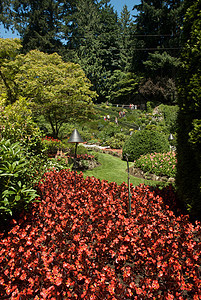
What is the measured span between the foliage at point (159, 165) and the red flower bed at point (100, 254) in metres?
2.87

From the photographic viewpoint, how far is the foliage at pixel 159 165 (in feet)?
21.1

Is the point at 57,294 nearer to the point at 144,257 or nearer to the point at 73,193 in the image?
the point at 144,257

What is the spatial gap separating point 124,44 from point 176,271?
46024 millimetres

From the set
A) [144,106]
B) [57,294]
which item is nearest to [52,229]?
[57,294]

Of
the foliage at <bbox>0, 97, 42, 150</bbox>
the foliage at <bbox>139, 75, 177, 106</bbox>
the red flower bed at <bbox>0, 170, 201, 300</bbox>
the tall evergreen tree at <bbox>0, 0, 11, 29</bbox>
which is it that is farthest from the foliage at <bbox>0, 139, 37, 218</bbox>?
the tall evergreen tree at <bbox>0, 0, 11, 29</bbox>

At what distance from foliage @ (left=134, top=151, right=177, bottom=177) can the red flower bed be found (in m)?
2.87

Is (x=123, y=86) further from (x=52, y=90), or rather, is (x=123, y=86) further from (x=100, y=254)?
(x=100, y=254)

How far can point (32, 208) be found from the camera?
3494mm

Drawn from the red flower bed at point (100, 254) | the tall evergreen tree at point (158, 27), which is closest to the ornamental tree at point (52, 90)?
the red flower bed at point (100, 254)

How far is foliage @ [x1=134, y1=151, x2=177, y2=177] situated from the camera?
21.1 ft

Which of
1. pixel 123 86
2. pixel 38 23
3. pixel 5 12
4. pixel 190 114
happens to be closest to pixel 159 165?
pixel 190 114

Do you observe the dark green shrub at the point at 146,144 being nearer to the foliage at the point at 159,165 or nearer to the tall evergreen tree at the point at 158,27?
the foliage at the point at 159,165

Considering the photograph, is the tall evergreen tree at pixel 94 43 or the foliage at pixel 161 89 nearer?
the foliage at pixel 161 89

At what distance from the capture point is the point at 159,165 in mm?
6746
